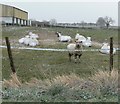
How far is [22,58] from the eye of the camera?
21.6 meters

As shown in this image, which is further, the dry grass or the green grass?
the green grass

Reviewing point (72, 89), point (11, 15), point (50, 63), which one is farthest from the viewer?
point (11, 15)

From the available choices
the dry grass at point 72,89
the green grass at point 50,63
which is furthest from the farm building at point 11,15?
the dry grass at point 72,89

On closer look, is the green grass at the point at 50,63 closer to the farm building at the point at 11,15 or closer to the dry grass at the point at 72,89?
the dry grass at the point at 72,89

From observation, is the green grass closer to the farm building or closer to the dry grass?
the dry grass

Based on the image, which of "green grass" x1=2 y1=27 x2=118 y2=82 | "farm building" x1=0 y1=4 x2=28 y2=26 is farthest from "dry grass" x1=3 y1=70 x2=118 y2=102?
"farm building" x1=0 y1=4 x2=28 y2=26

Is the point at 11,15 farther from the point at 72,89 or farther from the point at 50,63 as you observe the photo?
the point at 72,89

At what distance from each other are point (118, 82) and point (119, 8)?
4359mm

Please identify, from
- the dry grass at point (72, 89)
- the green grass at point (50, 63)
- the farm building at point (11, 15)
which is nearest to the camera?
the dry grass at point (72, 89)

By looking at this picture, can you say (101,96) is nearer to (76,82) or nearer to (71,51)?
(76,82)

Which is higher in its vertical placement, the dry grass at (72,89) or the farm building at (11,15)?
the farm building at (11,15)

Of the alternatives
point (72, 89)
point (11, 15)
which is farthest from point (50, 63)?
point (11, 15)

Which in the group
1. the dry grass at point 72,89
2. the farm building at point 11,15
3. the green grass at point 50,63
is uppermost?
the farm building at point 11,15

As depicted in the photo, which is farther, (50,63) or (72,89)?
(50,63)
